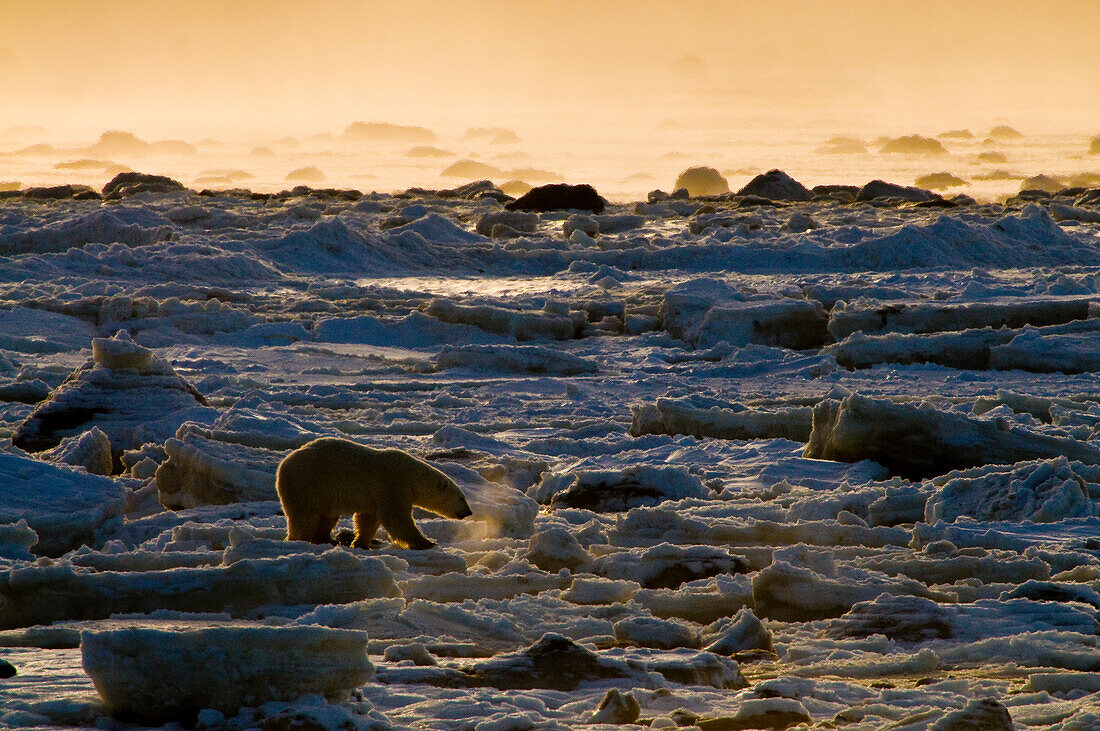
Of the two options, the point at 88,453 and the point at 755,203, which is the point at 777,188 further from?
the point at 88,453

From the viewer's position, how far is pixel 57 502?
548 cm

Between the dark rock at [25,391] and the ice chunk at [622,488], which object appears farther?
the dark rock at [25,391]

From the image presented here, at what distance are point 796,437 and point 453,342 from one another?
624 cm

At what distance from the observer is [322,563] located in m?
3.87

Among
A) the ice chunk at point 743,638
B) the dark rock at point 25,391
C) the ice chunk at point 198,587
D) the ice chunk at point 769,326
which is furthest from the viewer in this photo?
the ice chunk at point 769,326

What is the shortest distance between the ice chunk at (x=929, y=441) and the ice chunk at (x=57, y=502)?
3986 millimetres

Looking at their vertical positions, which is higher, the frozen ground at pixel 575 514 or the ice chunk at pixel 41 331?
the ice chunk at pixel 41 331

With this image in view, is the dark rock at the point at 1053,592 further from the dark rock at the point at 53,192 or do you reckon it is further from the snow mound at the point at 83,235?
the dark rock at the point at 53,192

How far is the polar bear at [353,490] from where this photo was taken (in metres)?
4.91

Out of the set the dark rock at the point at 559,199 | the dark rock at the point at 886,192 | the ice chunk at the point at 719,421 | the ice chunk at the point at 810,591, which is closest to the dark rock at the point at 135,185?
the dark rock at the point at 559,199

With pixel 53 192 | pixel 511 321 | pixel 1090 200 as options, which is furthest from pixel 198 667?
pixel 53 192

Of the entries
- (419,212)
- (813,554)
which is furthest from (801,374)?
(419,212)

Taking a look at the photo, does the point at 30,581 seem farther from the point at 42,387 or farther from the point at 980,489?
the point at 42,387

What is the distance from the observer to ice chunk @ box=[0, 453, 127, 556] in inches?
209
